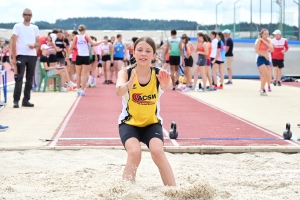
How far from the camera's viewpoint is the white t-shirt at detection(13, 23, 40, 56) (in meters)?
13.5

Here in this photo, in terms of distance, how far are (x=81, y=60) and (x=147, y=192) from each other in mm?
12362

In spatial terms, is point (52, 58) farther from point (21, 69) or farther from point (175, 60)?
point (21, 69)

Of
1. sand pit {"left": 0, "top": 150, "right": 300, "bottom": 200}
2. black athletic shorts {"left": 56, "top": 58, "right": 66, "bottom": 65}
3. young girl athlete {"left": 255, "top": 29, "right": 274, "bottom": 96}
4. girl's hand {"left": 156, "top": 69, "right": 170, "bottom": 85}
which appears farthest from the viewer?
black athletic shorts {"left": 56, "top": 58, "right": 66, "bottom": 65}

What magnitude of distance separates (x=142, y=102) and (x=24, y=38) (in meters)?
8.34

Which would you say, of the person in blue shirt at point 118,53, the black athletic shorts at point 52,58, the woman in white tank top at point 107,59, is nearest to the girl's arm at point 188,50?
the black athletic shorts at point 52,58

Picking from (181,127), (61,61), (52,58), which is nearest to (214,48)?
(61,61)

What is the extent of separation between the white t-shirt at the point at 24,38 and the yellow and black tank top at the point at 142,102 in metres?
8.07

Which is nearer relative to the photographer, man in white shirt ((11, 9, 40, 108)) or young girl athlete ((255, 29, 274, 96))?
man in white shirt ((11, 9, 40, 108))

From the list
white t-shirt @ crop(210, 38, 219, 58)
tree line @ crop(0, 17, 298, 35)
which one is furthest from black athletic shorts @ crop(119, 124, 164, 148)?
tree line @ crop(0, 17, 298, 35)

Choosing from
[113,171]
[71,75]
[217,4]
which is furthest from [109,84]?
[113,171]

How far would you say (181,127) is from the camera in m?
10.5

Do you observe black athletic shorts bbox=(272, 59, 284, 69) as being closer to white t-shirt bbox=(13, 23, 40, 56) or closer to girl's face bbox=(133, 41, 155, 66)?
white t-shirt bbox=(13, 23, 40, 56)

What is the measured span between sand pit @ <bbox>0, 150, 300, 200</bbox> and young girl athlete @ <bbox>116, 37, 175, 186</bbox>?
372 millimetres

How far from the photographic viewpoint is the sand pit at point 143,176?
216 inches
